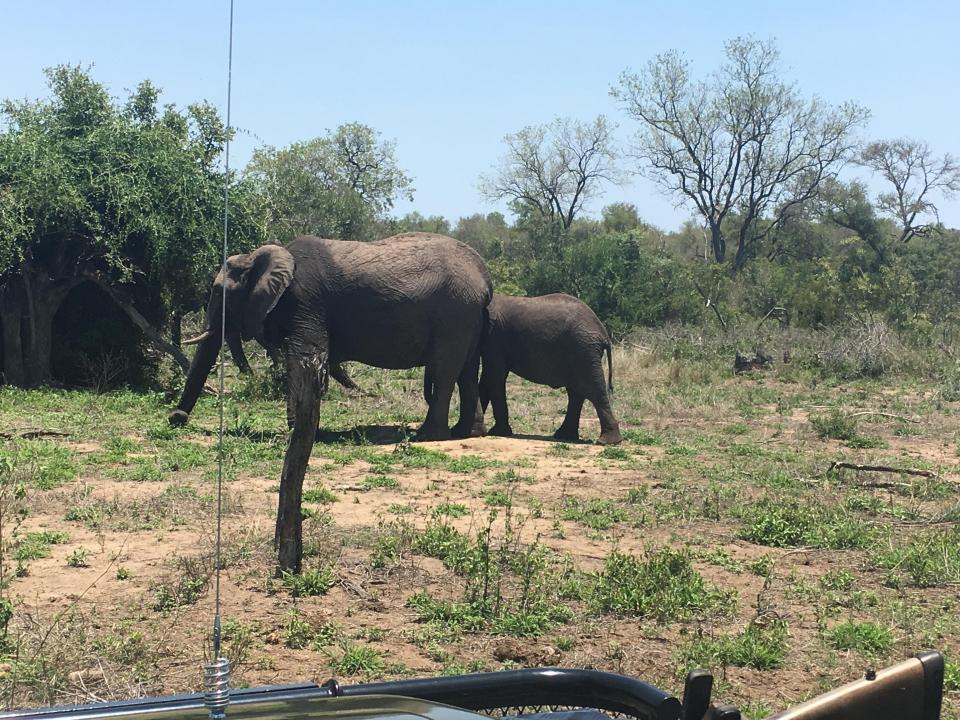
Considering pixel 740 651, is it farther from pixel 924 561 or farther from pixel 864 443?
pixel 864 443

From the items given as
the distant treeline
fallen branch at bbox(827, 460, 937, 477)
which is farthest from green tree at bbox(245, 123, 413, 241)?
fallen branch at bbox(827, 460, 937, 477)

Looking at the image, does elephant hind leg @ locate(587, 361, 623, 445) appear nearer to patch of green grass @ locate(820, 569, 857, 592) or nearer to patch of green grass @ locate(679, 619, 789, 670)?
patch of green grass @ locate(820, 569, 857, 592)

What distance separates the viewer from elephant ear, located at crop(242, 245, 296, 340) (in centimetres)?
1286

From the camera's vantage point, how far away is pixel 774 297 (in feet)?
91.0

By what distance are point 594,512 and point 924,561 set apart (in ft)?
9.20

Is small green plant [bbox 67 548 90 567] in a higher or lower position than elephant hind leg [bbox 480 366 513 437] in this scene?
lower

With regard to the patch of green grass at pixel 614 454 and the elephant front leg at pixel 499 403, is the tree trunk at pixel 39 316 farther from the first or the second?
the patch of green grass at pixel 614 454

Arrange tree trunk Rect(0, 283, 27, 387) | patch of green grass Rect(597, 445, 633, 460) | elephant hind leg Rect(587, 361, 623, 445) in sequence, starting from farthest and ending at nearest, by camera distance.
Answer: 1. tree trunk Rect(0, 283, 27, 387)
2. elephant hind leg Rect(587, 361, 623, 445)
3. patch of green grass Rect(597, 445, 633, 460)

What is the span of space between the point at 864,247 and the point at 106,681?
1629 inches

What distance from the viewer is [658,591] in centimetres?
655

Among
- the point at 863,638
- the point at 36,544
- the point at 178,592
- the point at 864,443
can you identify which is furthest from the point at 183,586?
the point at 864,443

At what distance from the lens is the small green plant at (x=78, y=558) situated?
23.2 ft

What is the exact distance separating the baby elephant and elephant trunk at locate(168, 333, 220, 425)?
359 cm

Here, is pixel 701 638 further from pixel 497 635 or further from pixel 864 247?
pixel 864 247
